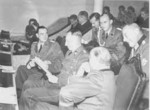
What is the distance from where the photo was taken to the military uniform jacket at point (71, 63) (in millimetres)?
3118

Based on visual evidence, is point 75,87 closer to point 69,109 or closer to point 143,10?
point 69,109

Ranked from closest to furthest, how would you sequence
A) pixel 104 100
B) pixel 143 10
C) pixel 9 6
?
pixel 104 100 → pixel 143 10 → pixel 9 6

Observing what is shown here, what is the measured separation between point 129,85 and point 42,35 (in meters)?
1.14

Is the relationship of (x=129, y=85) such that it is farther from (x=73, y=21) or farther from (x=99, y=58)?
(x=73, y=21)

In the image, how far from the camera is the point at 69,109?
9.23ft

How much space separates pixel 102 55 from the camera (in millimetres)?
2770

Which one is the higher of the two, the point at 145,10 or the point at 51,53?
the point at 145,10

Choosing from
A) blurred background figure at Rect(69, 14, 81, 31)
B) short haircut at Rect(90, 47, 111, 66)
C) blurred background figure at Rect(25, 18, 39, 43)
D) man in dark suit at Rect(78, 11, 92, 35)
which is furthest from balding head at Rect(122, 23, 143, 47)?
blurred background figure at Rect(25, 18, 39, 43)

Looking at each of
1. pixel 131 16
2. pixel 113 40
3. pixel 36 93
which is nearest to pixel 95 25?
pixel 113 40

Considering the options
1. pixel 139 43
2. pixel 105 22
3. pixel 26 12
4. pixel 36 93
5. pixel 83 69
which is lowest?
pixel 36 93

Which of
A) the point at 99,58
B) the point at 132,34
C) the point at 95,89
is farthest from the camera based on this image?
the point at 132,34

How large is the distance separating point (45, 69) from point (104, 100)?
86 cm

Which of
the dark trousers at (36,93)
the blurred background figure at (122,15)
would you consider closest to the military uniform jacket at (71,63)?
the dark trousers at (36,93)

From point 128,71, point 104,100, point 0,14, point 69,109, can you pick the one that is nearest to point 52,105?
point 69,109
